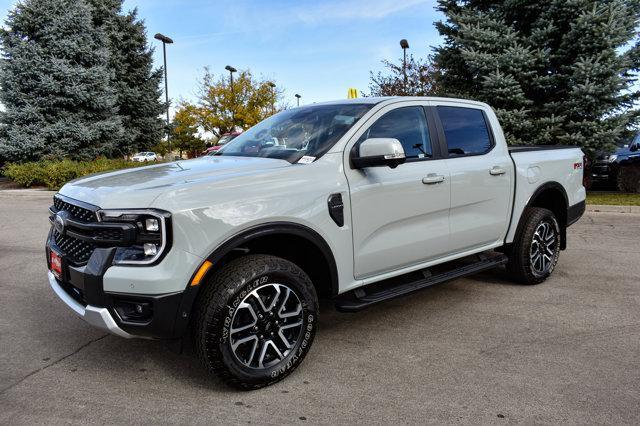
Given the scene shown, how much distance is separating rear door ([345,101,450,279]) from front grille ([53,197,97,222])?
1.60 metres

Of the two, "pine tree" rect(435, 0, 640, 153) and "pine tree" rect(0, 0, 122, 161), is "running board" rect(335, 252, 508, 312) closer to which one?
"pine tree" rect(435, 0, 640, 153)

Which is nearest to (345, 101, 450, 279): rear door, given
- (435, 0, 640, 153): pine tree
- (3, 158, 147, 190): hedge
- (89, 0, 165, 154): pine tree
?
(435, 0, 640, 153): pine tree

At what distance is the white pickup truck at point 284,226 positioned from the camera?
2.73 metres

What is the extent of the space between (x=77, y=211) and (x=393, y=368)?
220 centimetres

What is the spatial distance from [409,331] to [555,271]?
2.60 meters

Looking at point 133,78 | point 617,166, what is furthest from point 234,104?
point 617,166

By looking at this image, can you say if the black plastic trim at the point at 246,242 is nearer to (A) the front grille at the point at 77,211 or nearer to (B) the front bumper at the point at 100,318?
(B) the front bumper at the point at 100,318

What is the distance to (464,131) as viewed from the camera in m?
4.46

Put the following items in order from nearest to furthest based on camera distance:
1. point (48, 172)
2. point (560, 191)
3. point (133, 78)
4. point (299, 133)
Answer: point (299, 133), point (560, 191), point (48, 172), point (133, 78)

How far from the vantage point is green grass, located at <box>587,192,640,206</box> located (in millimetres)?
10258

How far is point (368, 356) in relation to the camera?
3482mm

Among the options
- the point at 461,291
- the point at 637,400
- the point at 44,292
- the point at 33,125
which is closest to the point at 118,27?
the point at 33,125

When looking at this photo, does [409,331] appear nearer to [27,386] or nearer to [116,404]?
[116,404]

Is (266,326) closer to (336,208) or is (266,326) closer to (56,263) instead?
(336,208)
